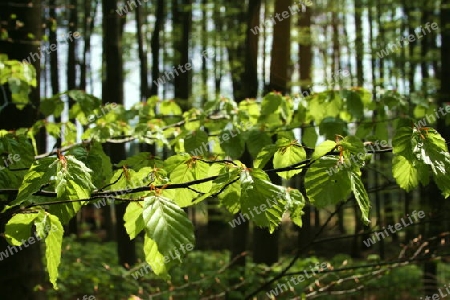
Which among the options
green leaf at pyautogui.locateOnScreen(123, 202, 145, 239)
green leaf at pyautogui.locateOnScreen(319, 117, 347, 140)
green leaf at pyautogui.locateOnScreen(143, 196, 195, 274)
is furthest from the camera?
green leaf at pyautogui.locateOnScreen(319, 117, 347, 140)

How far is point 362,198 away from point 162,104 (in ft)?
7.90

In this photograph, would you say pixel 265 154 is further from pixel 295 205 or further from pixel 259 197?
pixel 259 197

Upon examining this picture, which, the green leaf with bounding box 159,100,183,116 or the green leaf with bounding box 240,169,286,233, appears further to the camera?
the green leaf with bounding box 159,100,183,116

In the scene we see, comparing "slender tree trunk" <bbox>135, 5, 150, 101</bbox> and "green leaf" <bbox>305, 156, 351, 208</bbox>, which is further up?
"slender tree trunk" <bbox>135, 5, 150, 101</bbox>

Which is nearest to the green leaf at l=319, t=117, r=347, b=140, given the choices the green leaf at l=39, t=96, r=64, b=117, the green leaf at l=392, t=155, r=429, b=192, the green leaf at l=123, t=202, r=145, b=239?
the green leaf at l=392, t=155, r=429, b=192

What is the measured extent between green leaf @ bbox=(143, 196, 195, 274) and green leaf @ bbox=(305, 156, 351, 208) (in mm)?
411

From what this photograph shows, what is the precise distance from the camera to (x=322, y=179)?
1.33m

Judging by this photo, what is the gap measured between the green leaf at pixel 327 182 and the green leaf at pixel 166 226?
41 centimetres

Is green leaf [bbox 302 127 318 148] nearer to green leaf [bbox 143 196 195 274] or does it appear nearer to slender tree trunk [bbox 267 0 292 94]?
green leaf [bbox 143 196 195 274]

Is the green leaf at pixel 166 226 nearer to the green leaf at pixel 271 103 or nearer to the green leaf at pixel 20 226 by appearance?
the green leaf at pixel 20 226

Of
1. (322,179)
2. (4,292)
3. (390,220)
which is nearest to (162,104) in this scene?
(4,292)

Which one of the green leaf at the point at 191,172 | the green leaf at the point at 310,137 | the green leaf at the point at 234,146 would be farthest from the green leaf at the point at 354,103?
the green leaf at the point at 191,172

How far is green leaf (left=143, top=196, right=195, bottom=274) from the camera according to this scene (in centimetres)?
109

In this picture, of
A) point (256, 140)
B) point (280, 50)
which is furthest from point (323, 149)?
point (280, 50)
